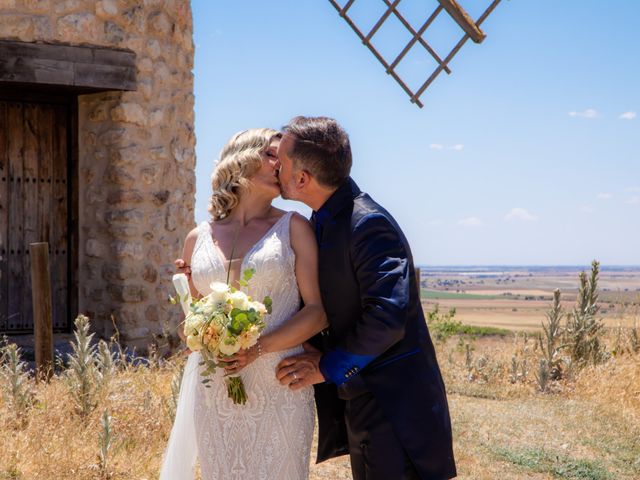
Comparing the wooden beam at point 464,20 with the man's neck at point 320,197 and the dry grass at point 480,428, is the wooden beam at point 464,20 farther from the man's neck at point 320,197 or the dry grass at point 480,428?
the man's neck at point 320,197

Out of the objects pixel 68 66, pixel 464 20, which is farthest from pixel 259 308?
pixel 464 20

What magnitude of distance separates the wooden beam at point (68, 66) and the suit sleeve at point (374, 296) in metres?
4.84

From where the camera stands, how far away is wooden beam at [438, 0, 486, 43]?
27.6 ft

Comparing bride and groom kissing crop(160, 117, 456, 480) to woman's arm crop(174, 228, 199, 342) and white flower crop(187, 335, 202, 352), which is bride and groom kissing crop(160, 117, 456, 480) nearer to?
woman's arm crop(174, 228, 199, 342)

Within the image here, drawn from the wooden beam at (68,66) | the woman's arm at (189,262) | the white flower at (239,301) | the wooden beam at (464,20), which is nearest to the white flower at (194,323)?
the white flower at (239,301)

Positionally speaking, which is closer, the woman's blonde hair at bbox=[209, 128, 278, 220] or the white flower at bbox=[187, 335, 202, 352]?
the white flower at bbox=[187, 335, 202, 352]

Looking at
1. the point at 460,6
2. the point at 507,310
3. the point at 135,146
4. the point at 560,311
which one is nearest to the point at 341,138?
the point at 135,146

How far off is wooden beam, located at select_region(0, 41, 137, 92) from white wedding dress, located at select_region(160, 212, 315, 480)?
428 centimetres

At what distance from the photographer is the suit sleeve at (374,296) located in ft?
8.21

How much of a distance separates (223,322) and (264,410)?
1.52ft

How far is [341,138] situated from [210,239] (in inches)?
28.6

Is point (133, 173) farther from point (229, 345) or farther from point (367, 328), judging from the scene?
point (367, 328)

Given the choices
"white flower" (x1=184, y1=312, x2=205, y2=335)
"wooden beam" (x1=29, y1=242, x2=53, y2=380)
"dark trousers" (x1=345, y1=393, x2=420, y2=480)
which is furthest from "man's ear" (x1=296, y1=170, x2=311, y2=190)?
"wooden beam" (x1=29, y1=242, x2=53, y2=380)

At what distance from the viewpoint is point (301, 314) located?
111 inches
